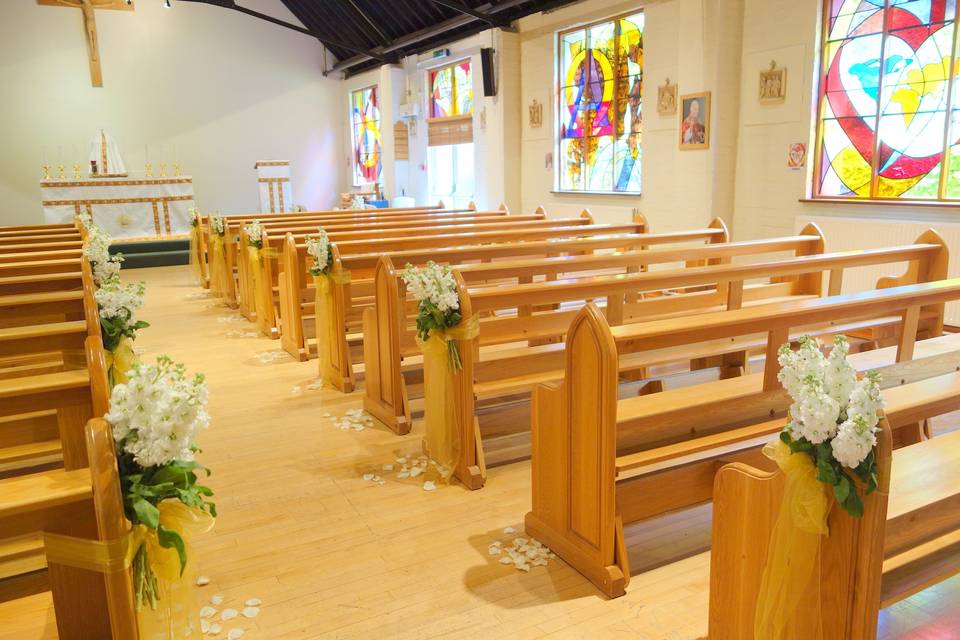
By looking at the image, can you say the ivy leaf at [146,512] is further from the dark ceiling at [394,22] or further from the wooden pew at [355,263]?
the dark ceiling at [394,22]

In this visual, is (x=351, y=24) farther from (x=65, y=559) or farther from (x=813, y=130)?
(x=65, y=559)

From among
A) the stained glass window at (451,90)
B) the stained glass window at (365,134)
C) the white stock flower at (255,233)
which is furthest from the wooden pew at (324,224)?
the stained glass window at (365,134)

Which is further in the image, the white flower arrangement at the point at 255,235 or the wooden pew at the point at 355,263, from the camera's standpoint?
the white flower arrangement at the point at 255,235

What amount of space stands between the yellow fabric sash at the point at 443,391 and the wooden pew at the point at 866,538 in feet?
4.91

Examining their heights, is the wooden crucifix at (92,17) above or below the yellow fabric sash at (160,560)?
above

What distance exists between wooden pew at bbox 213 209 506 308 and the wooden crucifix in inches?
305

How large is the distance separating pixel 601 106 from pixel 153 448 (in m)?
9.12

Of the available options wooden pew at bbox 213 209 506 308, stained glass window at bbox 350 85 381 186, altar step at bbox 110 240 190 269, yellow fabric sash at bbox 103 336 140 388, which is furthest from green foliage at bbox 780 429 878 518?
stained glass window at bbox 350 85 381 186

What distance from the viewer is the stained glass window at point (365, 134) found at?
15.7m

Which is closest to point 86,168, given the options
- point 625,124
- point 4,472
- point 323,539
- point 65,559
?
point 625,124

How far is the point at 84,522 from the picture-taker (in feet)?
5.35

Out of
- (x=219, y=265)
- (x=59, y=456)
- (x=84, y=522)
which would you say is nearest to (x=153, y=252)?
(x=219, y=265)

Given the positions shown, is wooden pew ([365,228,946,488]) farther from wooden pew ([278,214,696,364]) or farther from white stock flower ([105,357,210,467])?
white stock flower ([105,357,210,467])

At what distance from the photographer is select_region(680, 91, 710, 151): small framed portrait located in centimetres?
766
